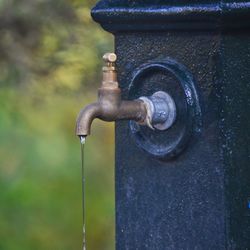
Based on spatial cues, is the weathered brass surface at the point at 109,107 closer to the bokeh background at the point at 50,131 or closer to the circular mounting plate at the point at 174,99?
the circular mounting plate at the point at 174,99

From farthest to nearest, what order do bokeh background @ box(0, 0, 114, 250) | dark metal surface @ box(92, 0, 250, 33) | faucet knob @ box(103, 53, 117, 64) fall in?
bokeh background @ box(0, 0, 114, 250) → faucet knob @ box(103, 53, 117, 64) → dark metal surface @ box(92, 0, 250, 33)

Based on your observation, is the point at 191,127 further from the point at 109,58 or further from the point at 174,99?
the point at 109,58

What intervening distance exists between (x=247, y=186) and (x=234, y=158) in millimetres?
71

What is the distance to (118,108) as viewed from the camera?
2158 mm

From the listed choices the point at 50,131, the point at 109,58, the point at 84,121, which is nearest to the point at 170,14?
the point at 109,58

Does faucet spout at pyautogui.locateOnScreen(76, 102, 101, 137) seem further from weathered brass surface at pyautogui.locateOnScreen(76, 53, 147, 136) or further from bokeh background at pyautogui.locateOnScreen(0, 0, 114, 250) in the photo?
bokeh background at pyautogui.locateOnScreen(0, 0, 114, 250)

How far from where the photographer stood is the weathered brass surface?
2.14 m

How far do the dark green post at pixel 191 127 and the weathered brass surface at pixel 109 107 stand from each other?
0.09 m

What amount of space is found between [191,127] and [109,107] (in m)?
0.18

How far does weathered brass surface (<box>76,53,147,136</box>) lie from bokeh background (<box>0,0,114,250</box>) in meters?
2.98

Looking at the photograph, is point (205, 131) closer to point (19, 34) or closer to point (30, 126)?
point (30, 126)

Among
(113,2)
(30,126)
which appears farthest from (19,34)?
(113,2)

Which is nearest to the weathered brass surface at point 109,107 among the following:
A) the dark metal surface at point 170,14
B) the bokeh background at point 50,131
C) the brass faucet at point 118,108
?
the brass faucet at point 118,108

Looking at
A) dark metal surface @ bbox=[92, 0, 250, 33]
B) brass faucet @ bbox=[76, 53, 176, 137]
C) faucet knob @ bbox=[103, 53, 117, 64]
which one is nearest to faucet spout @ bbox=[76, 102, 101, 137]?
brass faucet @ bbox=[76, 53, 176, 137]
